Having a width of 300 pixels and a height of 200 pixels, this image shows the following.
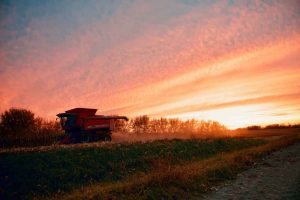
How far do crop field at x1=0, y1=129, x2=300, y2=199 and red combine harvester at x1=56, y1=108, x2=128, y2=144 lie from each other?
8036 mm

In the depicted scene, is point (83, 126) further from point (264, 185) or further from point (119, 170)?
point (264, 185)

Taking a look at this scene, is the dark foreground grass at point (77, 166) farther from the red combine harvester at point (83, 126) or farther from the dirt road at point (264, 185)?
the red combine harvester at point (83, 126)

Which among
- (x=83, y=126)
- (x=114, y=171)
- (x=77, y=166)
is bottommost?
(x=114, y=171)

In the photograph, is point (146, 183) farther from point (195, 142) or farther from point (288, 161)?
point (195, 142)

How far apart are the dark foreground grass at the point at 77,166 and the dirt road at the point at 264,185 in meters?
3.13

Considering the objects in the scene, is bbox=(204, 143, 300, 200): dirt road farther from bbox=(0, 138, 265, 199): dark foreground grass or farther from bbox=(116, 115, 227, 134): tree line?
bbox=(116, 115, 227, 134): tree line

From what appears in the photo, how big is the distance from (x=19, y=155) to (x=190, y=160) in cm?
1395

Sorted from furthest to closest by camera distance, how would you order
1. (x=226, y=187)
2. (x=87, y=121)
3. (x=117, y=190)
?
1. (x=87, y=121)
2. (x=226, y=187)
3. (x=117, y=190)

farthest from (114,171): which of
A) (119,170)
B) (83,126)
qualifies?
(83,126)

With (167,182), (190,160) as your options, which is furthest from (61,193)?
(190,160)

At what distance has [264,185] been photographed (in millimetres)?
11945

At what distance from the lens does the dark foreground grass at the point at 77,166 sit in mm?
16089

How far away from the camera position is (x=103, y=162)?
19.7 m

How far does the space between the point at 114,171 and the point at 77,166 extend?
8.94ft
